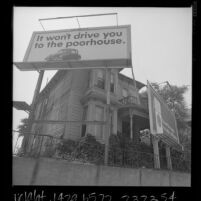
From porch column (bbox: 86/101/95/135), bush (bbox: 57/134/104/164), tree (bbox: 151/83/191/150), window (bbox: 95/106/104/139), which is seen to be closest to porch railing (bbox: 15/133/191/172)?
bush (bbox: 57/134/104/164)

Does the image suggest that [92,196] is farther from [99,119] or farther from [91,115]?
[99,119]

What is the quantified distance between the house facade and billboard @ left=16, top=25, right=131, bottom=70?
269cm

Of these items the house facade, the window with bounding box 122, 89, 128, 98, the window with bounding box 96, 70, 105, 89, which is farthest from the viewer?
the window with bounding box 122, 89, 128, 98

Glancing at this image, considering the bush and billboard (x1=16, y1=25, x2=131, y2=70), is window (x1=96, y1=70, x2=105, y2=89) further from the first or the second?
the bush

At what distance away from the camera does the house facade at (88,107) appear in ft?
38.9

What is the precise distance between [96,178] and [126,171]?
1.21m

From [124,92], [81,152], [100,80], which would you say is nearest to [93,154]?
[81,152]

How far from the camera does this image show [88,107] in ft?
40.3

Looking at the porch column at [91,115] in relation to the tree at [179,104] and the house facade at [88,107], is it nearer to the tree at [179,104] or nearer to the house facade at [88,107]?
the house facade at [88,107]

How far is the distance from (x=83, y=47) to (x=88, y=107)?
4.22 m

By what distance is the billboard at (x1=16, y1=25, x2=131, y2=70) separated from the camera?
29.6ft

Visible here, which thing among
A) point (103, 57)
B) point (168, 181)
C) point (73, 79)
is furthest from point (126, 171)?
point (73, 79)

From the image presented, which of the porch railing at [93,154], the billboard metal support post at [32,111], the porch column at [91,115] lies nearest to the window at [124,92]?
the porch column at [91,115]

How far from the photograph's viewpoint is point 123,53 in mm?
8984
